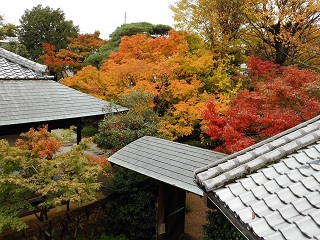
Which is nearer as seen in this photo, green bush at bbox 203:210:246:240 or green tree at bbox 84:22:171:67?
green bush at bbox 203:210:246:240

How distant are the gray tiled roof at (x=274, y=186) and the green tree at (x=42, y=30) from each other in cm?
3729

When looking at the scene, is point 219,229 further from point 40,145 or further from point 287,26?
point 287,26

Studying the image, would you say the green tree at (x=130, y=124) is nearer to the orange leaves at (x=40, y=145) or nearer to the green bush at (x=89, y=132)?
the orange leaves at (x=40, y=145)

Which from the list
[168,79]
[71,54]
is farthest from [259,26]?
[71,54]

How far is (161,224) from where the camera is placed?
896 cm

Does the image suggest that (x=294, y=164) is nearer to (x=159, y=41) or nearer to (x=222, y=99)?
(x=222, y=99)

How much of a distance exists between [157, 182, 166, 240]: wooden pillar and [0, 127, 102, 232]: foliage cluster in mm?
2047

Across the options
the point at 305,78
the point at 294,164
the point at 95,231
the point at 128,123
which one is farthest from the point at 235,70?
the point at 294,164

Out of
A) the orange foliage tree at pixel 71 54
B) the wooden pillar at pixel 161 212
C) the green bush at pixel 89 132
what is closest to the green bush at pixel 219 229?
the wooden pillar at pixel 161 212

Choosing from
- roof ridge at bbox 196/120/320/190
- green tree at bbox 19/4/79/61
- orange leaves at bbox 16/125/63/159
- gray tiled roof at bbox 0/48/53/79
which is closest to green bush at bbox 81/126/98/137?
gray tiled roof at bbox 0/48/53/79

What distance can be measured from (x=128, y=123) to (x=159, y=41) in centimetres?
745

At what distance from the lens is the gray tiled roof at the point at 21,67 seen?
1107 cm

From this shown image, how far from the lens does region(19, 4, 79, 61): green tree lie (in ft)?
124

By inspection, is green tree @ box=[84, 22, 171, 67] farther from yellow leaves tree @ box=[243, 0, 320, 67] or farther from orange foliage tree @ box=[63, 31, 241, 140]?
yellow leaves tree @ box=[243, 0, 320, 67]
